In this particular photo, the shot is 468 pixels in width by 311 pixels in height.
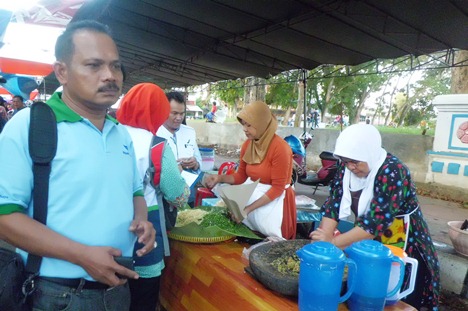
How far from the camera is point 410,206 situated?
5.53 ft

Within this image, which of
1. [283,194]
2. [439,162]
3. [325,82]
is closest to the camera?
[283,194]

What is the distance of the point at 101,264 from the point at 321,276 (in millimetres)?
654

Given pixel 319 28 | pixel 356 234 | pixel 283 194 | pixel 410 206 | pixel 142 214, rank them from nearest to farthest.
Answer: pixel 142 214 < pixel 356 234 < pixel 410 206 < pixel 283 194 < pixel 319 28

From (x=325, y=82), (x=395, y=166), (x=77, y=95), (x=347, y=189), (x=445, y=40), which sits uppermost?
(x=325, y=82)

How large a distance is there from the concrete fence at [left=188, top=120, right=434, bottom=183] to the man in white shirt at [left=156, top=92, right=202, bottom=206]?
556 cm

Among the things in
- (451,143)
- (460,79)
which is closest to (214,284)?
(451,143)

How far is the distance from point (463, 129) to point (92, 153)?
6.22m

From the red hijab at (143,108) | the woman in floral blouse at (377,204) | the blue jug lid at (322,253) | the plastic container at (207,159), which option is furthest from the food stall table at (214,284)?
the plastic container at (207,159)

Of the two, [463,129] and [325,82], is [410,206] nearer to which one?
[463,129]

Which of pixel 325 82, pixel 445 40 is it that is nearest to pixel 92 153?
pixel 445 40

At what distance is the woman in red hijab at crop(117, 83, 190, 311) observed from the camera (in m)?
1.50

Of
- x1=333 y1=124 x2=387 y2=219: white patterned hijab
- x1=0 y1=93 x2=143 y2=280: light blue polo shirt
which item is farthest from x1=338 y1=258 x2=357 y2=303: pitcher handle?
x1=0 y1=93 x2=143 y2=280: light blue polo shirt

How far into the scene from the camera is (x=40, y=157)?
2.96 feet

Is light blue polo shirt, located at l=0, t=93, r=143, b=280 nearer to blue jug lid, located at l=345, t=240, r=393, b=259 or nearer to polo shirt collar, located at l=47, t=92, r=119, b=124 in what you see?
polo shirt collar, located at l=47, t=92, r=119, b=124
